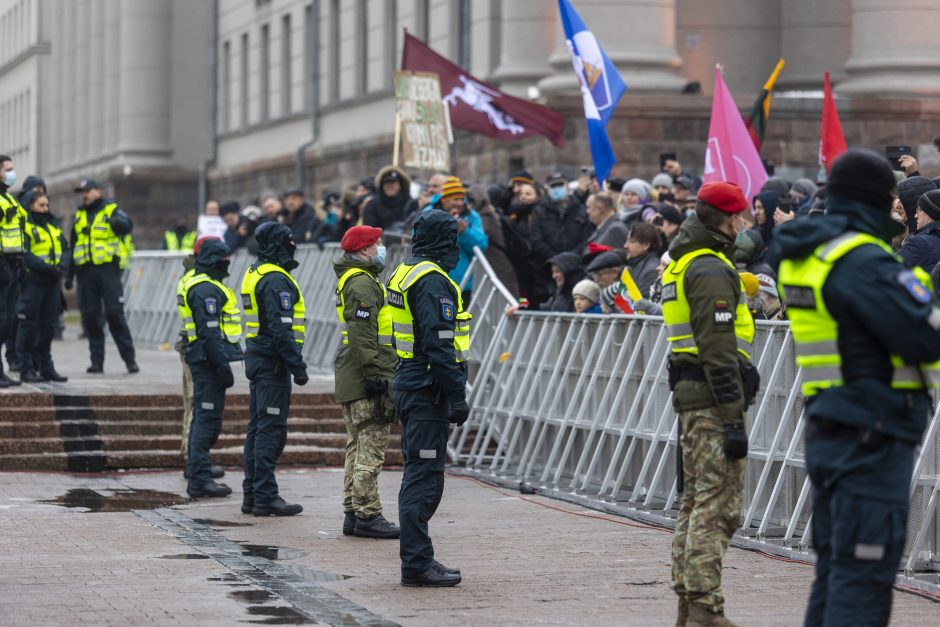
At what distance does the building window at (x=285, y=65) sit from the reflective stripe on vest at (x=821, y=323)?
113 feet

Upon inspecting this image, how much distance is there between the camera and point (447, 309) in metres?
10.1

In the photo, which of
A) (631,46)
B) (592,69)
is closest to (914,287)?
(592,69)

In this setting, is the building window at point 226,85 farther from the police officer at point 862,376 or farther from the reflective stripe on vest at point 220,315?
the police officer at point 862,376

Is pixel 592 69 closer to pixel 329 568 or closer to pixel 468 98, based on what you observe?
pixel 468 98

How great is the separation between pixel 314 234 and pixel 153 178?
25.9m

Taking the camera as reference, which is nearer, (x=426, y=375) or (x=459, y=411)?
(x=459, y=411)

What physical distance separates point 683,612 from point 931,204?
143 inches

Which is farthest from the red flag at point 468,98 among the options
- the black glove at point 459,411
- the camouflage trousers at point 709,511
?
the camouflage trousers at point 709,511

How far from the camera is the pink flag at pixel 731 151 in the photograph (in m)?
16.4

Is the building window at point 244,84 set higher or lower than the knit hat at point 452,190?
higher

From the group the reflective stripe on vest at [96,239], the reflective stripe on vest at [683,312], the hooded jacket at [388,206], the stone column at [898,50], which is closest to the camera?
the reflective stripe on vest at [683,312]

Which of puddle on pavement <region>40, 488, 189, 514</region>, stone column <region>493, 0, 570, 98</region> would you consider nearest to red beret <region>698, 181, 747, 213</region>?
puddle on pavement <region>40, 488, 189, 514</region>

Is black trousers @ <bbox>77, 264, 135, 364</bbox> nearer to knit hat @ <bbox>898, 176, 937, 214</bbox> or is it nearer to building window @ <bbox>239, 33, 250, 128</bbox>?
knit hat @ <bbox>898, 176, 937, 214</bbox>

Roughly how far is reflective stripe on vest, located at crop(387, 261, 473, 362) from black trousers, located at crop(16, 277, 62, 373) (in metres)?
9.30
